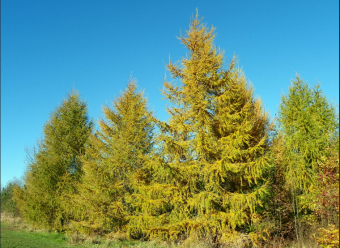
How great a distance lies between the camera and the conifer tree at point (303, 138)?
38.9 ft

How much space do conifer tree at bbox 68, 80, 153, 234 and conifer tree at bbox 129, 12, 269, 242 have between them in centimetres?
213

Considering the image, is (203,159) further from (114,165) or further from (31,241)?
(31,241)

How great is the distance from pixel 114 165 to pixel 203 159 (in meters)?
5.89

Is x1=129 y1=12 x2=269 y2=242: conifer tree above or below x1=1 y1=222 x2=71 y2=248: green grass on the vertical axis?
above

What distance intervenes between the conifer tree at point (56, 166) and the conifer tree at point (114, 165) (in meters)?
2.48

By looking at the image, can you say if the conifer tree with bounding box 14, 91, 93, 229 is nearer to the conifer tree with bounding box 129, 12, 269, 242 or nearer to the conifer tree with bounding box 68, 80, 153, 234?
the conifer tree with bounding box 68, 80, 153, 234

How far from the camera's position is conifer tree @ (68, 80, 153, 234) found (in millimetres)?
13594

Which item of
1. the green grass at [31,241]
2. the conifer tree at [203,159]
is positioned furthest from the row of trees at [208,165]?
the green grass at [31,241]

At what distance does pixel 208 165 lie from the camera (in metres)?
10.0

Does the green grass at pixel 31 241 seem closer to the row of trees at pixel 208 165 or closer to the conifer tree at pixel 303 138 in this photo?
the row of trees at pixel 208 165

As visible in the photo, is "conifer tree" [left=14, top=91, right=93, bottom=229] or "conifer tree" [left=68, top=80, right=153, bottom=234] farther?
"conifer tree" [left=14, top=91, right=93, bottom=229]

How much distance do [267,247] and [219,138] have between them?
4.73 meters

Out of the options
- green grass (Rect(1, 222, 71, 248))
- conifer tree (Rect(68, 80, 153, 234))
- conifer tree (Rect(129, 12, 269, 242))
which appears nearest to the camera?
conifer tree (Rect(129, 12, 269, 242))

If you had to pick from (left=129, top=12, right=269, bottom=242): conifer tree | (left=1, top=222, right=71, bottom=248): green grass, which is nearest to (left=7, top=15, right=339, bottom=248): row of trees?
(left=129, top=12, right=269, bottom=242): conifer tree
